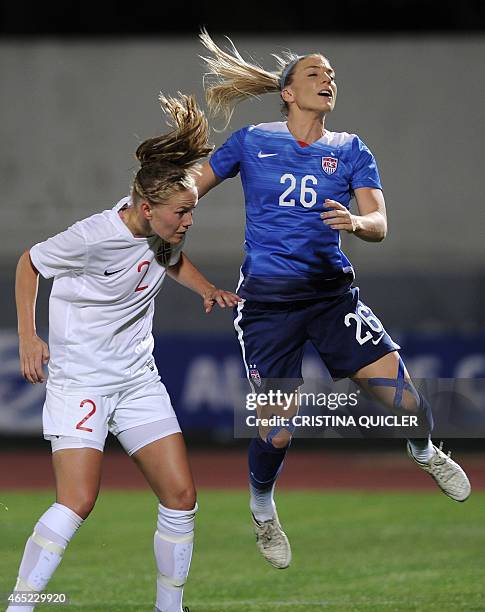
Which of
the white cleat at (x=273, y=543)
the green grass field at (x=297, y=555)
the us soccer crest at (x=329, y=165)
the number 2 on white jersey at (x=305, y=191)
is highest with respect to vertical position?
the us soccer crest at (x=329, y=165)

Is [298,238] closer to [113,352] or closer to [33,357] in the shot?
[113,352]

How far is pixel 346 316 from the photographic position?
5.52m

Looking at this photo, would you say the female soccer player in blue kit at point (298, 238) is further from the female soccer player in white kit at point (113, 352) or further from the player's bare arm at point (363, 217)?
the female soccer player in white kit at point (113, 352)

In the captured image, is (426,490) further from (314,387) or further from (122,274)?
(122,274)

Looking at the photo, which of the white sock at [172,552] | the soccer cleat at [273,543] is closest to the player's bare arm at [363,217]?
the white sock at [172,552]

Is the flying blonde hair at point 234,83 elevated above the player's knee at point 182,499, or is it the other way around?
the flying blonde hair at point 234,83

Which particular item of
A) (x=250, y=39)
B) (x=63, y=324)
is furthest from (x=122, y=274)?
(x=250, y=39)

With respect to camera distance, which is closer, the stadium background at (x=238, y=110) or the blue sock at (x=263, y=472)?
the blue sock at (x=263, y=472)

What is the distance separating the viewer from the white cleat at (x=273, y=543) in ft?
19.3

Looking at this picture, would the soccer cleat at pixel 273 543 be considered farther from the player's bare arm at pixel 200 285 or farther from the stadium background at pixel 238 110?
the stadium background at pixel 238 110


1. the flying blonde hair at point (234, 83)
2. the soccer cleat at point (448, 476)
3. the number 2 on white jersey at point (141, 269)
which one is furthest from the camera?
the soccer cleat at point (448, 476)

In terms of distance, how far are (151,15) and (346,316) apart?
13250 mm

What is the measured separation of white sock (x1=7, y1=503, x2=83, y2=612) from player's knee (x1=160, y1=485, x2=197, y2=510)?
465 mm

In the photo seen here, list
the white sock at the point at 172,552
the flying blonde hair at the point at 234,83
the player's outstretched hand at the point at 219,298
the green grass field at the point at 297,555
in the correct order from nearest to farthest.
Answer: the white sock at the point at 172,552 < the player's outstretched hand at the point at 219,298 < the flying blonde hair at the point at 234,83 < the green grass field at the point at 297,555
